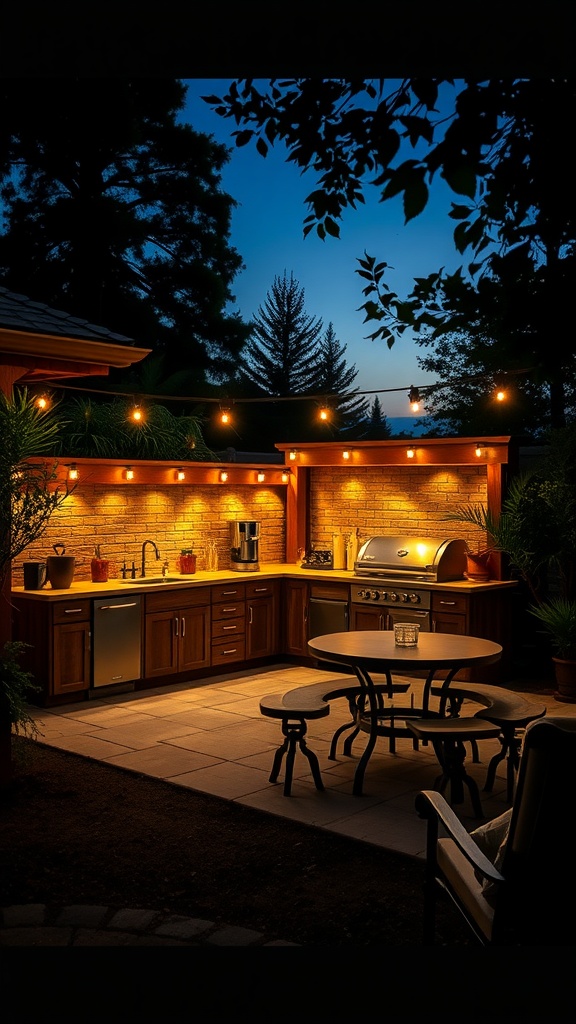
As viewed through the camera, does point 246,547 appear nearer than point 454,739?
No

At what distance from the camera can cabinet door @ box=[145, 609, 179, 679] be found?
8570 millimetres

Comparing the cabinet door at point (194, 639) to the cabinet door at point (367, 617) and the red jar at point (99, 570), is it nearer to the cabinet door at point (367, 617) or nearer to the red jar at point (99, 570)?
the red jar at point (99, 570)

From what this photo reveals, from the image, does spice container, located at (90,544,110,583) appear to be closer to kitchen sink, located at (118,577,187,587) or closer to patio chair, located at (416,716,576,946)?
kitchen sink, located at (118,577,187,587)

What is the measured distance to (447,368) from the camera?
66.3 feet

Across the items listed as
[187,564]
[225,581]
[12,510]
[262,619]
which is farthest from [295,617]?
[12,510]

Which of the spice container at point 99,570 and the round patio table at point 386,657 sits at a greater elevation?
the spice container at point 99,570

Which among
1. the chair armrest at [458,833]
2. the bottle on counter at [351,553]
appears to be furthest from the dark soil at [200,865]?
the bottle on counter at [351,553]

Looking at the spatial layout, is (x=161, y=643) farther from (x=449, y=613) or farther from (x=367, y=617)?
(x=449, y=613)

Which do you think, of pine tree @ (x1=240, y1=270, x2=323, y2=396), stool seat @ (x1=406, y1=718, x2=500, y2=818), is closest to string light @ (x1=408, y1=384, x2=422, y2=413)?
stool seat @ (x1=406, y1=718, x2=500, y2=818)

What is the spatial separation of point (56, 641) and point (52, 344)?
299 centimetres

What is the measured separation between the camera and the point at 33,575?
807 cm

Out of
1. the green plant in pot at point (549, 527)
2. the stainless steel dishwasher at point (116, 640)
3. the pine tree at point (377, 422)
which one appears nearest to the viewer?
the stainless steel dishwasher at point (116, 640)

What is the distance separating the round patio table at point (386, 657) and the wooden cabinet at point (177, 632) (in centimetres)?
241

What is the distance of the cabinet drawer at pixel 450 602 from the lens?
8.68 metres
